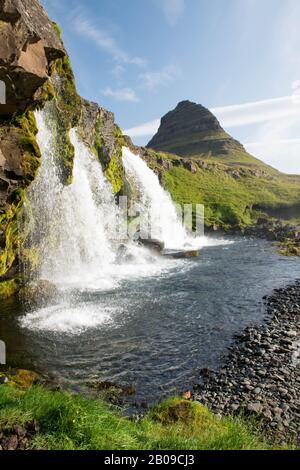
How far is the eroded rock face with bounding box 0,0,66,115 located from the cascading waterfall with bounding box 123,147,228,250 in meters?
46.3

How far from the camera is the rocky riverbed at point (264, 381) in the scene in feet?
44.1

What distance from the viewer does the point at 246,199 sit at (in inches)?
4606

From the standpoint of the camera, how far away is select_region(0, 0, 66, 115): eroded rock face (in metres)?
15.8

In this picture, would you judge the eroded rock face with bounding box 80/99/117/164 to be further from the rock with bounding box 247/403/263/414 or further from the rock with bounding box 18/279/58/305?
the rock with bounding box 247/403/263/414

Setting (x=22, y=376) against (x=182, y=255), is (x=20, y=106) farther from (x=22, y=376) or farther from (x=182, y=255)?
(x=182, y=255)

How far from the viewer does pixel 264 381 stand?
16438 mm

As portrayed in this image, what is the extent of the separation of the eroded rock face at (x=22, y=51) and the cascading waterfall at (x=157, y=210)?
46.3 metres

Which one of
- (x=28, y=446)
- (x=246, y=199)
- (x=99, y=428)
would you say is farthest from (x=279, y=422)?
(x=246, y=199)

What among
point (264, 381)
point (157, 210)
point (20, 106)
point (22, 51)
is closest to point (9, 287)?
point (20, 106)

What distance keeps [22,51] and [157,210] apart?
184 feet

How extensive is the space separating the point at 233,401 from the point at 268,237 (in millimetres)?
67901

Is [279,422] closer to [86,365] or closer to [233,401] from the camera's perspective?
[233,401]

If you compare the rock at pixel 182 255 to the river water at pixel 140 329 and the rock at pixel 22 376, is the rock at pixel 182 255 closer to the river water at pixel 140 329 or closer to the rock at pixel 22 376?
the river water at pixel 140 329

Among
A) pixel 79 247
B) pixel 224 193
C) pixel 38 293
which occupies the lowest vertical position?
pixel 38 293
